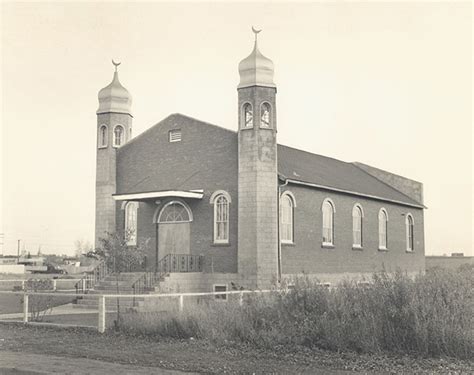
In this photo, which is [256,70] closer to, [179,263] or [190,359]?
[179,263]

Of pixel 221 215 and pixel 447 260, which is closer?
pixel 221 215

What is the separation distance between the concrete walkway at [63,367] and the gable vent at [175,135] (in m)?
16.3

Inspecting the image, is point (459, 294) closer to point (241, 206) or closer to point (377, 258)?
point (241, 206)

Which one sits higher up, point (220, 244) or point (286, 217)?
point (286, 217)

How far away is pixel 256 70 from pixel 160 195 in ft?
19.8

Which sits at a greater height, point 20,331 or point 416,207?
point 416,207

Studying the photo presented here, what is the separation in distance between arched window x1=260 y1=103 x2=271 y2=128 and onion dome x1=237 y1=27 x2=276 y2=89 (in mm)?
832

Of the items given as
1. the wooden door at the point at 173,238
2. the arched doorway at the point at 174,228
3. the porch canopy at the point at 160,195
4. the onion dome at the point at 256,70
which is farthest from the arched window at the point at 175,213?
the onion dome at the point at 256,70

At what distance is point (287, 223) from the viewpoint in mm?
26453

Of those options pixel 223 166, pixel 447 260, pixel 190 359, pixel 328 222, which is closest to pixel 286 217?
pixel 223 166

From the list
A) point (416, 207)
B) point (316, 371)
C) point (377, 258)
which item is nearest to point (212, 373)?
point (316, 371)

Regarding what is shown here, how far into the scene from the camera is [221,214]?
25.9 metres

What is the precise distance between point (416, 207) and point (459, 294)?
2713 cm

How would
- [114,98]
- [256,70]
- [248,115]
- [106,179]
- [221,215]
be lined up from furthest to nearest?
1. [114,98]
2. [106,179]
3. [221,215]
4. [248,115]
5. [256,70]
